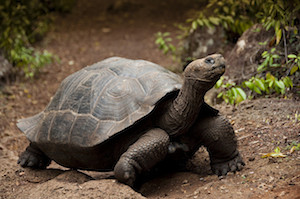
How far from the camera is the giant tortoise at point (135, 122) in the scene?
137 inches

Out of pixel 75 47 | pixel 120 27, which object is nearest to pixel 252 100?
pixel 75 47

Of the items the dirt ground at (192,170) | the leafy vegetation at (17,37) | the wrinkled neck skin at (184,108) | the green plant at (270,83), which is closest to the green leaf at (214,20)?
the dirt ground at (192,170)

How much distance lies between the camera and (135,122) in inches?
138

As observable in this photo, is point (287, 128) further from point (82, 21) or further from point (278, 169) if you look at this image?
point (82, 21)

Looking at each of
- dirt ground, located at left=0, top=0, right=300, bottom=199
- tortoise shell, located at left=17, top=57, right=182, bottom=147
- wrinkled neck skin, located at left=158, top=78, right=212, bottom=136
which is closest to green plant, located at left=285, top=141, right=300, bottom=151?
dirt ground, located at left=0, top=0, right=300, bottom=199

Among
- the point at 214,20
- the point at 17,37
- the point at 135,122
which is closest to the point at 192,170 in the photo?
the point at 135,122

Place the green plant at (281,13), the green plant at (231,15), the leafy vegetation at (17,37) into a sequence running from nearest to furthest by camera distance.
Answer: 1. the green plant at (281,13)
2. the green plant at (231,15)
3. the leafy vegetation at (17,37)

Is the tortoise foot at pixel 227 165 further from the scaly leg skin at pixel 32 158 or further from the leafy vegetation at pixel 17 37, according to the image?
the leafy vegetation at pixel 17 37

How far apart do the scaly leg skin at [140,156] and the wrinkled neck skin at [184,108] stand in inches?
6.8

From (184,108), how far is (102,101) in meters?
0.77

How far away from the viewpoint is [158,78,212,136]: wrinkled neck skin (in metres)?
3.41

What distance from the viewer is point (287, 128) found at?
13.2 feet

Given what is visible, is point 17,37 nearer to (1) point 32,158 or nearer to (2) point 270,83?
(1) point 32,158

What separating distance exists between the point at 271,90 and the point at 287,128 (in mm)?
1177
